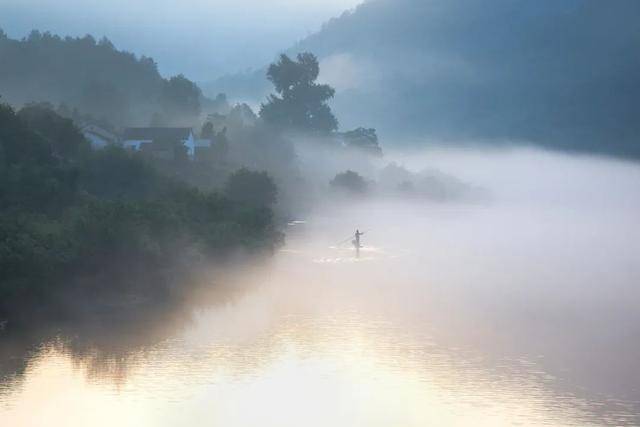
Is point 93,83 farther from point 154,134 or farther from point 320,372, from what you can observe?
point 320,372

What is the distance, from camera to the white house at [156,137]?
314 feet

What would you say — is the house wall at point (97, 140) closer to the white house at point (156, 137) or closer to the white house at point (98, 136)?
the white house at point (98, 136)

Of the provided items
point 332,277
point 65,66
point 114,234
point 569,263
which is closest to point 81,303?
point 114,234

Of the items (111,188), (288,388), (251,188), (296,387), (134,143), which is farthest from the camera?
(134,143)

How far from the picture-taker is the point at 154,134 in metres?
97.0

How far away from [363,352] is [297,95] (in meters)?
118

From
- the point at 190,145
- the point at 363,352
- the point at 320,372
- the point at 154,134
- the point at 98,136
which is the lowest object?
the point at 320,372

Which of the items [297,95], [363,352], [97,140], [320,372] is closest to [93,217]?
[363,352]

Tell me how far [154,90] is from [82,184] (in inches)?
2990

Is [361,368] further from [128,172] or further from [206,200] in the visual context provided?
[128,172]

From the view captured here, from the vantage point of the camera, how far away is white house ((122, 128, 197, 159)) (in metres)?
95.6

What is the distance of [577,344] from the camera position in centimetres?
4266

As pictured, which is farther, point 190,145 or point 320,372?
point 190,145

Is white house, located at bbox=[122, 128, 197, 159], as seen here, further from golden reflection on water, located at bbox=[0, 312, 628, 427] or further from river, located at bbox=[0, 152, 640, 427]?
golden reflection on water, located at bbox=[0, 312, 628, 427]
